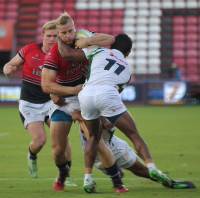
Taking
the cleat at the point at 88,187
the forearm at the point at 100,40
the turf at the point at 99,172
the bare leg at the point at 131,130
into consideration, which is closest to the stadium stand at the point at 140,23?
the turf at the point at 99,172

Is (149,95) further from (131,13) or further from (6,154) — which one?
(6,154)

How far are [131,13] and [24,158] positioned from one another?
2331 cm

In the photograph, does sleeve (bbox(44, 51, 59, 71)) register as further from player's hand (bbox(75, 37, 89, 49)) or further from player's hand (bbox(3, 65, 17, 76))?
player's hand (bbox(3, 65, 17, 76))

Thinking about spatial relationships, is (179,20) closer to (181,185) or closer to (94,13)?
(94,13)

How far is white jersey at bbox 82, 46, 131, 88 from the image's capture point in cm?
437

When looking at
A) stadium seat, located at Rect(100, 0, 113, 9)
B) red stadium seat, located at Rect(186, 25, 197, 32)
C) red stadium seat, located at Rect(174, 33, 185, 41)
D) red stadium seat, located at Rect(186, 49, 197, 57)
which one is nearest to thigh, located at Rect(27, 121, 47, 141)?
red stadium seat, located at Rect(186, 49, 197, 57)

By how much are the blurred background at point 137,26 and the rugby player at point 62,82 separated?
20332 mm

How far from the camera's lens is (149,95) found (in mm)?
21828

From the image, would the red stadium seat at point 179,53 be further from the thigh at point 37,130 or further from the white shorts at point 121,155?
the white shorts at point 121,155

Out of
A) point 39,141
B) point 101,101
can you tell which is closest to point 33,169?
point 39,141

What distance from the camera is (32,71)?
19.2 feet

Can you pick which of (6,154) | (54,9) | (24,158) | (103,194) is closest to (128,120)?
(103,194)

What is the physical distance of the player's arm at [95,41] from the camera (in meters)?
4.51

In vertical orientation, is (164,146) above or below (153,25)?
below
